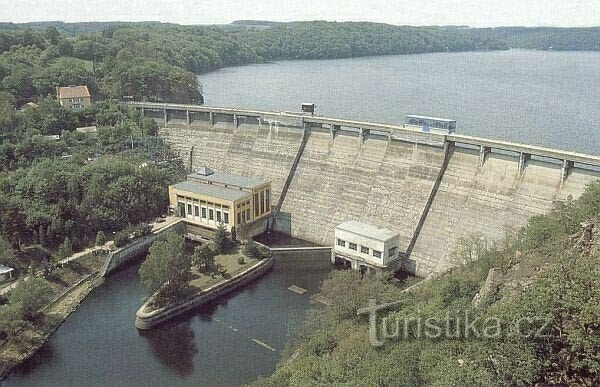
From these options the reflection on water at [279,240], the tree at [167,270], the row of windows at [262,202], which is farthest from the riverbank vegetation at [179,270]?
the row of windows at [262,202]

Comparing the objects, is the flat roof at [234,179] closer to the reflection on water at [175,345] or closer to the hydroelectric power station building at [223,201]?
the hydroelectric power station building at [223,201]

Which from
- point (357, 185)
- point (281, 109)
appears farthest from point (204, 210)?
point (281, 109)

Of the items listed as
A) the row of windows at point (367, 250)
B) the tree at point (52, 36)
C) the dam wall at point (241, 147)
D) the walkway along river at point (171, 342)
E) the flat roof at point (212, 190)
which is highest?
the tree at point (52, 36)

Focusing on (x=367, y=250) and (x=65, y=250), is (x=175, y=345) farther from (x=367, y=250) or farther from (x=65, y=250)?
(x=367, y=250)

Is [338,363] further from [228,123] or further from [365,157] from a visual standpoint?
[228,123]

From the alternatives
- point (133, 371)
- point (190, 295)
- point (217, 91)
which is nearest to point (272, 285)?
point (190, 295)

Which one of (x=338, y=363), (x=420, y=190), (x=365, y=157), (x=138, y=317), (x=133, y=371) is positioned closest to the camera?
(x=338, y=363)
